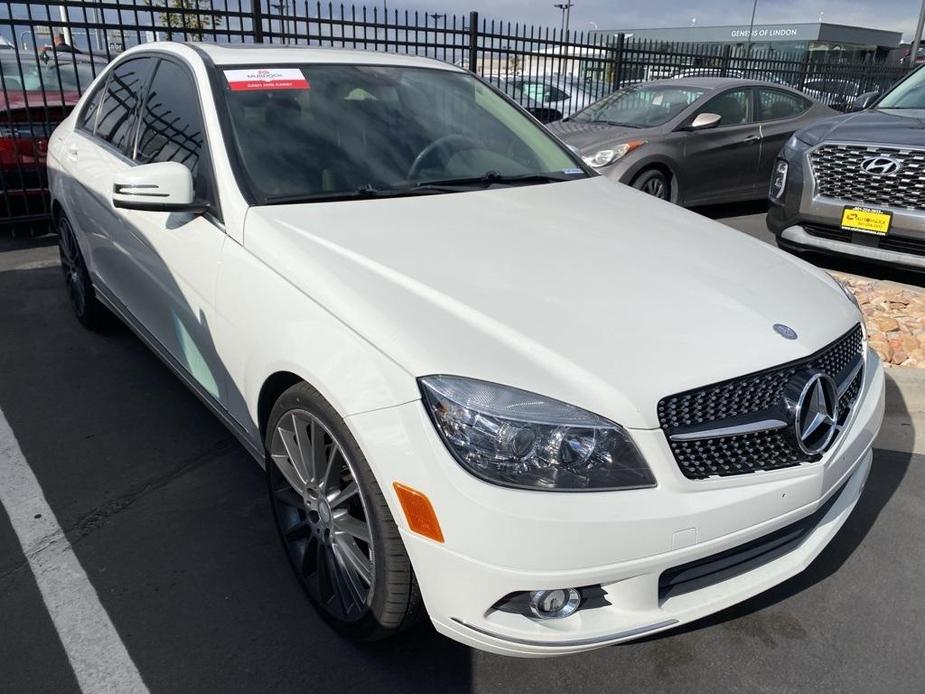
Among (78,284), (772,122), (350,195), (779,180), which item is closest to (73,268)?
(78,284)

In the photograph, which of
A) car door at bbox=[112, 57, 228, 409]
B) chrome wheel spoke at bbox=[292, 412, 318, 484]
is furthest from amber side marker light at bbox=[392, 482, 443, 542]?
car door at bbox=[112, 57, 228, 409]

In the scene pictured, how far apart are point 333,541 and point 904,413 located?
3.07m

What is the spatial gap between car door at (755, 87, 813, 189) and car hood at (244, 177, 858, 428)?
20.1 feet

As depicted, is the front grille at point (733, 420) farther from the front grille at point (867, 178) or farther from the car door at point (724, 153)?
the car door at point (724, 153)

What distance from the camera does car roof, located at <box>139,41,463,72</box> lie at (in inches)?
123

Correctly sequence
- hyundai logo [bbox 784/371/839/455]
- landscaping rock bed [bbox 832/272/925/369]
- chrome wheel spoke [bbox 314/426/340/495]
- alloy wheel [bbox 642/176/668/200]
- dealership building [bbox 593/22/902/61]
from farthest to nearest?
dealership building [bbox 593/22/902/61]
alloy wheel [bbox 642/176/668/200]
landscaping rock bed [bbox 832/272/925/369]
chrome wheel spoke [bbox 314/426/340/495]
hyundai logo [bbox 784/371/839/455]

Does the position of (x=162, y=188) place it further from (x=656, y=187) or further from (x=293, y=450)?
(x=656, y=187)

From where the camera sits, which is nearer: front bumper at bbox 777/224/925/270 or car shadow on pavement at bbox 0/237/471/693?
car shadow on pavement at bbox 0/237/471/693

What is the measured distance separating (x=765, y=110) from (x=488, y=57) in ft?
13.5

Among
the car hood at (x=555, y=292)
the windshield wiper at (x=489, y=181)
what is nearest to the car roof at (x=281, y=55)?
Answer: the windshield wiper at (x=489, y=181)

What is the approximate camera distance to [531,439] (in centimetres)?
174

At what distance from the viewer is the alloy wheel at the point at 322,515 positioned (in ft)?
6.89

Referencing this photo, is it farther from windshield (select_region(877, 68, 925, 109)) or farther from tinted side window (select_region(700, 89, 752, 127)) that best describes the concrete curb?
tinted side window (select_region(700, 89, 752, 127))

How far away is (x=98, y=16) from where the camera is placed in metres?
7.12
